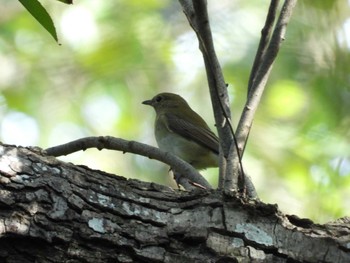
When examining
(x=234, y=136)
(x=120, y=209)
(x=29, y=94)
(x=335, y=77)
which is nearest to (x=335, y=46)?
(x=335, y=77)

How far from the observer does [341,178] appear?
20.4 feet

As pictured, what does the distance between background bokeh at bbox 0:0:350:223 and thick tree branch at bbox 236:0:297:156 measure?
322cm

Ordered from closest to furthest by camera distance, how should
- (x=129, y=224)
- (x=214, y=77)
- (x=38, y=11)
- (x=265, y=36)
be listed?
(x=38, y=11) → (x=129, y=224) → (x=214, y=77) → (x=265, y=36)

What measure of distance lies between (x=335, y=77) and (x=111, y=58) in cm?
291

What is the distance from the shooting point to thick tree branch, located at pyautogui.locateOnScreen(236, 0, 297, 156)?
3.17 metres

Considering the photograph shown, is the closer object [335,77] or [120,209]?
[120,209]

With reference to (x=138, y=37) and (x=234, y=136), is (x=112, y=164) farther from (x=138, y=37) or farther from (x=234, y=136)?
(x=234, y=136)

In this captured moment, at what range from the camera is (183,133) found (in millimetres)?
7402

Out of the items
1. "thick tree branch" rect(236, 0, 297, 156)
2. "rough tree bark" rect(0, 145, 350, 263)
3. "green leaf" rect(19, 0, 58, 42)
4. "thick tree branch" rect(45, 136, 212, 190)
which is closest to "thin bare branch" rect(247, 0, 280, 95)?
"thick tree branch" rect(236, 0, 297, 156)

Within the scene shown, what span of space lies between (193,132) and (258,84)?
13.6 ft

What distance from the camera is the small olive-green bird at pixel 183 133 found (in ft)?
23.2

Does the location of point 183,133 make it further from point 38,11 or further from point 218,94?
point 38,11

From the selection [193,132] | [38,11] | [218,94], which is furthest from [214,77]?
[193,132]

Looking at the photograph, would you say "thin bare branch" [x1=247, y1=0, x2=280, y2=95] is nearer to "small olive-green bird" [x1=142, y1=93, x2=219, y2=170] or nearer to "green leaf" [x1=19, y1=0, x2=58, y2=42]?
"green leaf" [x1=19, y1=0, x2=58, y2=42]
